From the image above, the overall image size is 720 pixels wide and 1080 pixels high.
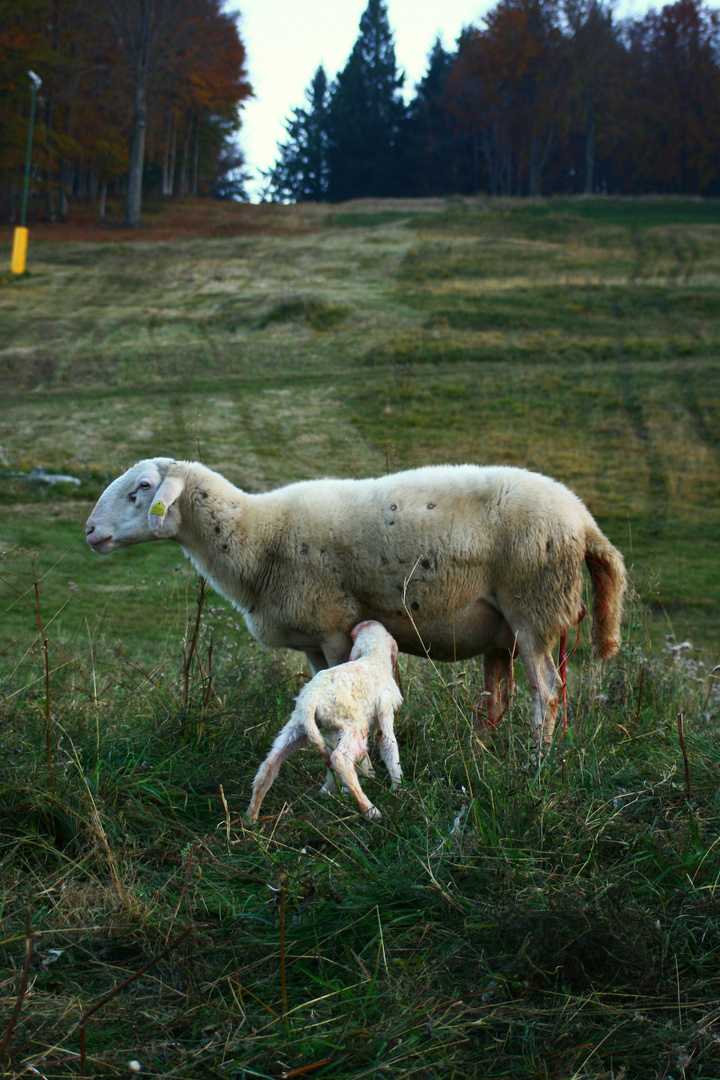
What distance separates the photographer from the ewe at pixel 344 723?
3738 millimetres

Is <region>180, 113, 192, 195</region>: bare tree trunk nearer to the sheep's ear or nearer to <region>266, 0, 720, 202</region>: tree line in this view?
<region>266, 0, 720, 202</region>: tree line

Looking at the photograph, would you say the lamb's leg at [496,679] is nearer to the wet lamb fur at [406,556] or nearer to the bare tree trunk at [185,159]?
Result: the wet lamb fur at [406,556]

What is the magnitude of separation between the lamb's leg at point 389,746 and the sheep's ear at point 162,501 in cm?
177

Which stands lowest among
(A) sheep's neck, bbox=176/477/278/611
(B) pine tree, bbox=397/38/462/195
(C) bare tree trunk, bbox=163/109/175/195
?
(A) sheep's neck, bbox=176/477/278/611

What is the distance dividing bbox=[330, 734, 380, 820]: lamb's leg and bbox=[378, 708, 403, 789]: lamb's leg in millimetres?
133

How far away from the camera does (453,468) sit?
516cm

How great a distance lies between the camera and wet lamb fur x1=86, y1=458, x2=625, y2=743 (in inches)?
190

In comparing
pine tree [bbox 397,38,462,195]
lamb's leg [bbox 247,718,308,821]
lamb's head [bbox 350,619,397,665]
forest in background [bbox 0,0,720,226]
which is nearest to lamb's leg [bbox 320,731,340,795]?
lamb's leg [bbox 247,718,308,821]

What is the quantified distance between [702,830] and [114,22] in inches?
1862

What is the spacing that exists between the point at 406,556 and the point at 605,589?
116 cm

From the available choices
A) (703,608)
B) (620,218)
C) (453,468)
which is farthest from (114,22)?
(453,468)

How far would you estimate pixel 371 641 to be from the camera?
14.9ft

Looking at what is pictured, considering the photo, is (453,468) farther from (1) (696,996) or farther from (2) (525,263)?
(2) (525,263)

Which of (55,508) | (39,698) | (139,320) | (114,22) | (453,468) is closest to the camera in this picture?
(39,698)
